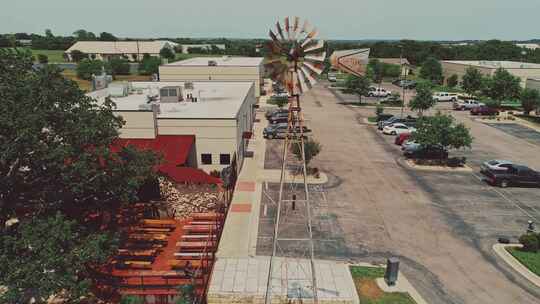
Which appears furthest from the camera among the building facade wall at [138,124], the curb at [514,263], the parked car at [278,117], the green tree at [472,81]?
the green tree at [472,81]

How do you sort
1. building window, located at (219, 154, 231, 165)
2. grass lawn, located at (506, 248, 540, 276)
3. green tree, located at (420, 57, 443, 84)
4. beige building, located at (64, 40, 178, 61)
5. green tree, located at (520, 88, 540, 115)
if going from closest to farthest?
grass lawn, located at (506, 248, 540, 276) → building window, located at (219, 154, 231, 165) → green tree, located at (520, 88, 540, 115) → green tree, located at (420, 57, 443, 84) → beige building, located at (64, 40, 178, 61)

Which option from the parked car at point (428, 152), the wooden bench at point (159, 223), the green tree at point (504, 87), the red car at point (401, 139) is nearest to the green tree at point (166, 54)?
the green tree at point (504, 87)

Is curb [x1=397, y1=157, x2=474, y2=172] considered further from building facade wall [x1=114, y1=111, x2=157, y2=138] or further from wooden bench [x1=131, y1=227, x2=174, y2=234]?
wooden bench [x1=131, y1=227, x2=174, y2=234]

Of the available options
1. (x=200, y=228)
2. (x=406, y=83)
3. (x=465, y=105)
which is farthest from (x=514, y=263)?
(x=406, y=83)

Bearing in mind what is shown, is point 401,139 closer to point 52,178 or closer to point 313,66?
point 313,66

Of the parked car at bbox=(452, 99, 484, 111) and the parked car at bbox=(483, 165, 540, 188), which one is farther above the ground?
the parked car at bbox=(452, 99, 484, 111)

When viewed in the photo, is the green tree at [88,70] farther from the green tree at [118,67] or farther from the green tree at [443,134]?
the green tree at [443,134]

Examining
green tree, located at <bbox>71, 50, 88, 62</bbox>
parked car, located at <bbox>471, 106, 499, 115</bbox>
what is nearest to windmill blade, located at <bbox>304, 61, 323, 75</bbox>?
parked car, located at <bbox>471, 106, 499, 115</bbox>
